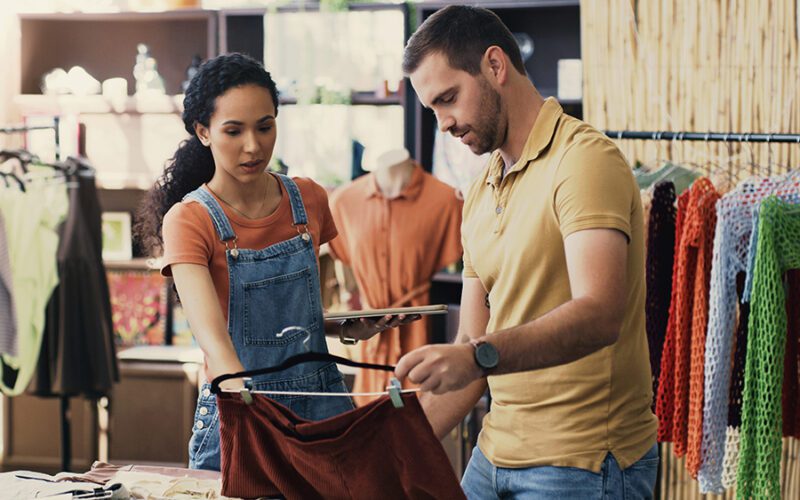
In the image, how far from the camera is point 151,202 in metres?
2.50

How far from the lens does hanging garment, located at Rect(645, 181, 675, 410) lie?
10.9 ft

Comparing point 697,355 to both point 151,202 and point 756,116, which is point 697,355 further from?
point 151,202

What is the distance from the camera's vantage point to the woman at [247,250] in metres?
2.15

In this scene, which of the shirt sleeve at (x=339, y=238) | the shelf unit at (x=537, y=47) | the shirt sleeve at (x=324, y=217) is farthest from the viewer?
the shelf unit at (x=537, y=47)

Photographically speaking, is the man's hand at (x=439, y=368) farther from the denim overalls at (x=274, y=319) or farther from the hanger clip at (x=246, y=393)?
the denim overalls at (x=274, y=319)

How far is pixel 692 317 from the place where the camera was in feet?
10.7

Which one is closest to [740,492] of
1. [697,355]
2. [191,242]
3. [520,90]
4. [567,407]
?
[697,355]

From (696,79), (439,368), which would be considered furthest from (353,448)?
(696,79)

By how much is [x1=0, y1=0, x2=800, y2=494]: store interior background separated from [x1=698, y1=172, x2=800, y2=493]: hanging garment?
94 centimetres

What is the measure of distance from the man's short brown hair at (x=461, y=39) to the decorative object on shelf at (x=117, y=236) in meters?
4.26

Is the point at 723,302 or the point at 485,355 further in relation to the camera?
the point at 723,302

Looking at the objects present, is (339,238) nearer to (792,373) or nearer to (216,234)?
(792,373)

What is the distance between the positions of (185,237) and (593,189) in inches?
32.1

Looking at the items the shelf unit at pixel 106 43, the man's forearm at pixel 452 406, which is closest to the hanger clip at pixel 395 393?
the man's forearm at pixel 452 406
